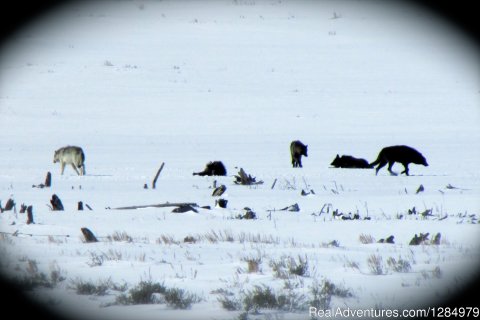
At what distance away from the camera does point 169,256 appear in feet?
32.1

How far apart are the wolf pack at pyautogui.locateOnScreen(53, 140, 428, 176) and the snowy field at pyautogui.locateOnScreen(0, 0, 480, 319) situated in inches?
16.4

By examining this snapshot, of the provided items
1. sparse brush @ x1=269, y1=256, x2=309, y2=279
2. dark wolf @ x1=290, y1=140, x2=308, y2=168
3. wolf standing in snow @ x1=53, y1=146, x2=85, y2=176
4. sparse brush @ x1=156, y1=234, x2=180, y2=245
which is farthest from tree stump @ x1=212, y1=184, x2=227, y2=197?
sparse brush @ x1=269, y1=256, x2=309, y2=279

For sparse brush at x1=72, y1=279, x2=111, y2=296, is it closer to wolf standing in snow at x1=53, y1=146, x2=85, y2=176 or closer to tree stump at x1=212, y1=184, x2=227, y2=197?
tree stump at x1=212, y1=184, x2=227, y2=197

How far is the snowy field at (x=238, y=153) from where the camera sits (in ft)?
27.3

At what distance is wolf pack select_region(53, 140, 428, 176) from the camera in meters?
20.3

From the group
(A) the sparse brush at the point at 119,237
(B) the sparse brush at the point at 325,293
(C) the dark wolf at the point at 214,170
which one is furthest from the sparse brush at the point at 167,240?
(C) the dark wolf at the point at 214,170

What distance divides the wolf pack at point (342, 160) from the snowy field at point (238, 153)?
1.36ft

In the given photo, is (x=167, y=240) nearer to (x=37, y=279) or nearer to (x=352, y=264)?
(x=37, y=279)

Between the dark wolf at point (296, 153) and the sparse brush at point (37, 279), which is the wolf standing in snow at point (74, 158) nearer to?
the dark wolf at point (296, 153)

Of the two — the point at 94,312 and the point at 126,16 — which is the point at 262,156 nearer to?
the point at 94,312

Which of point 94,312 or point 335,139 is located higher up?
point 335,139

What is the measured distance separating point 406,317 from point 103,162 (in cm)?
1846

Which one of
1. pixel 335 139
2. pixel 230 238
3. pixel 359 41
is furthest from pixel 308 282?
pixel 359 41

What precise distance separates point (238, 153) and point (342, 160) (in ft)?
17.0
